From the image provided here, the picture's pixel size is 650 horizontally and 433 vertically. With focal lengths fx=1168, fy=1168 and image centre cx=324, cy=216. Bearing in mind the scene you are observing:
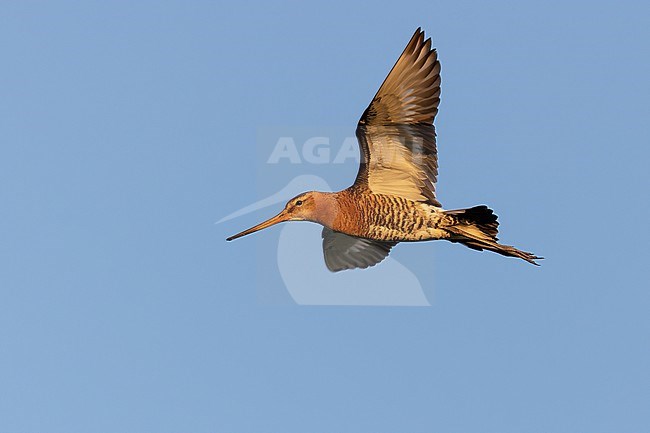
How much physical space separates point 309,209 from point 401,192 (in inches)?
47.5

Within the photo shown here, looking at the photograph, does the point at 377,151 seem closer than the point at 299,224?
Yes

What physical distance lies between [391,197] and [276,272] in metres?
2.97

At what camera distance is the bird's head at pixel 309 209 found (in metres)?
14.9

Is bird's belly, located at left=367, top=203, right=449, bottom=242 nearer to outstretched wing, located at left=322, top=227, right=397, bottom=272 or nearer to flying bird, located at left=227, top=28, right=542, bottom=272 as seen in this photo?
flying bird, located at left=227, top=28, right=542, bottom=272

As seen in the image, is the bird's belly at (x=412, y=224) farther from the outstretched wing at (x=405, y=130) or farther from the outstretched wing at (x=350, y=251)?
the outstretched wing at (x=350, y=251)

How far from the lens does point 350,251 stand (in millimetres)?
16984

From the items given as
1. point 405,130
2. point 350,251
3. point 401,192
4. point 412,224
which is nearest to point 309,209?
point 401,192

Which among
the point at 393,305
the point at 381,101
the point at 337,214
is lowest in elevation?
the point at 393,305

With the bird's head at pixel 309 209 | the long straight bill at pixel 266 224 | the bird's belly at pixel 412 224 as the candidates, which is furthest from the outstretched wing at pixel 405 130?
the long straight bill at pixel 266 224

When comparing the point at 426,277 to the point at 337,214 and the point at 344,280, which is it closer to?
the point at 344,280

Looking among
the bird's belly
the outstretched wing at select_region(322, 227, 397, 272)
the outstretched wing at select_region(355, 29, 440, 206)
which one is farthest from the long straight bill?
the outstretched wing at select_region(322, 227, 397, 272)

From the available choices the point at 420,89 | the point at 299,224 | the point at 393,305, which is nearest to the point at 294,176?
the point at 299,224

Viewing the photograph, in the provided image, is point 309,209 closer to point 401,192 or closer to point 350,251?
point 401,192

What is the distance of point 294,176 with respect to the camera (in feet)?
56.1
